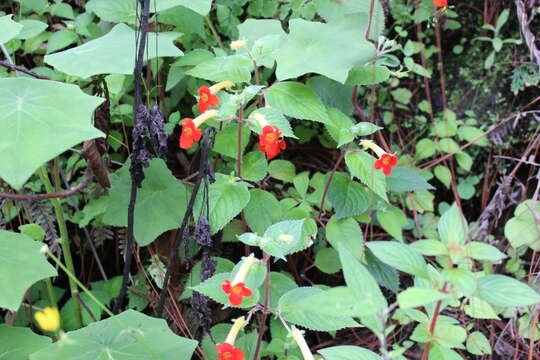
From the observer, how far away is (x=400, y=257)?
1.01 metres

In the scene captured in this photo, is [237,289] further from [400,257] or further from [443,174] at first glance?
[443,174]

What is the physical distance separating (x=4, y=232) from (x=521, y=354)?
176 cm

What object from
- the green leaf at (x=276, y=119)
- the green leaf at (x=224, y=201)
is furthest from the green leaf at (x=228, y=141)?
the green leaf at (x=276, y=119)

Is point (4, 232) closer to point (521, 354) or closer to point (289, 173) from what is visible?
point (289, 173)

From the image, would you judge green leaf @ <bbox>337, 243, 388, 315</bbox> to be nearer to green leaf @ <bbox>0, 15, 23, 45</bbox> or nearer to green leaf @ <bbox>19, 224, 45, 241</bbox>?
green leaf @ <bbox>19, 224, 45, 241</bbox>

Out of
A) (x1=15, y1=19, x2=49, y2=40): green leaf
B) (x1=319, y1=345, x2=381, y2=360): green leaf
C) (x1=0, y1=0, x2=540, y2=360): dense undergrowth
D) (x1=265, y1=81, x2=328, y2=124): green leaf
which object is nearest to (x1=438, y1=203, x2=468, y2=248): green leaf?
(x1=0, y1=0, x2=540, y2=360): dense undergrowth

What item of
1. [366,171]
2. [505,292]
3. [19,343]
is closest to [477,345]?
[366,171]

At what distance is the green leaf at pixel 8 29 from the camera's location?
1526 millimetres

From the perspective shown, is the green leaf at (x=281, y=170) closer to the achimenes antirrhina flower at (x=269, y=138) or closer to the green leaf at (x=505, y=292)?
the achimenes antirrhina flower at (x=269, y=138)

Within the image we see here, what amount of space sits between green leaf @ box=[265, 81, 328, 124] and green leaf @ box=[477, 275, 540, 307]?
75 cm

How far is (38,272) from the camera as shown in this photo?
1.37 meters

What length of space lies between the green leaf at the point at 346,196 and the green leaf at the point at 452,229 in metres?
0.68

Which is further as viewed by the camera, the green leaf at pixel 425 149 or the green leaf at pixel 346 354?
the green leaf at pixel 425 149

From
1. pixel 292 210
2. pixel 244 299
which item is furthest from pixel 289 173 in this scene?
pixel 244 299
